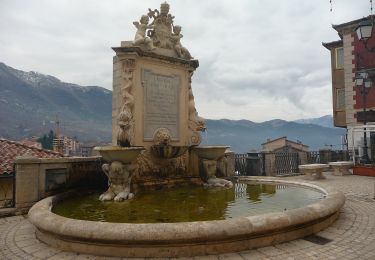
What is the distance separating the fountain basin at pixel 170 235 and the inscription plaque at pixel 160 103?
4.46m

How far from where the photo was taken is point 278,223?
177 inches

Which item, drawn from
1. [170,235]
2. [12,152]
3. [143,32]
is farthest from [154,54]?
[12,152]

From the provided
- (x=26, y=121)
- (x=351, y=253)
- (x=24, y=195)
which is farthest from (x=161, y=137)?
(x=26, y=121)

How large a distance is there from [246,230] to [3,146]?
17.7m

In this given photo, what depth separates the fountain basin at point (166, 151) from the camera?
851cm

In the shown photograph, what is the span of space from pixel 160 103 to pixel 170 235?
5.48 m

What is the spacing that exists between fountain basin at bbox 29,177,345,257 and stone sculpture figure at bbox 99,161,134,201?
2.45 m

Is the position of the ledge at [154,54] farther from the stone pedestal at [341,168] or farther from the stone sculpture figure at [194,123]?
the stone pedestal at [341,168]

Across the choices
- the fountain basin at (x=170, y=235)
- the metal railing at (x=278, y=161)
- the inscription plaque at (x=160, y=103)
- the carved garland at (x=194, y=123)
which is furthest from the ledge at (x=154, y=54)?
the metal railing at (x=278, y=161)

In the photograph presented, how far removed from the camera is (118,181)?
7270mm

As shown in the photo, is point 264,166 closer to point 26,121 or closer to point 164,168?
→ point 164,168

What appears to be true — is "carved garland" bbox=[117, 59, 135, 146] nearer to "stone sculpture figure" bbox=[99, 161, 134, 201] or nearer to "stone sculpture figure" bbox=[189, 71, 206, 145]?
"stone sculpture figure" bbox=[99, 161, 134, 201]

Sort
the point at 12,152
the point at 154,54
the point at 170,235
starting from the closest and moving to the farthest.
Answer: the point at 170,235 < the point at 154,54 < the point at 12,152

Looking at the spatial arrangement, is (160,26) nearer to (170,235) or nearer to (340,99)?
(170,235)
